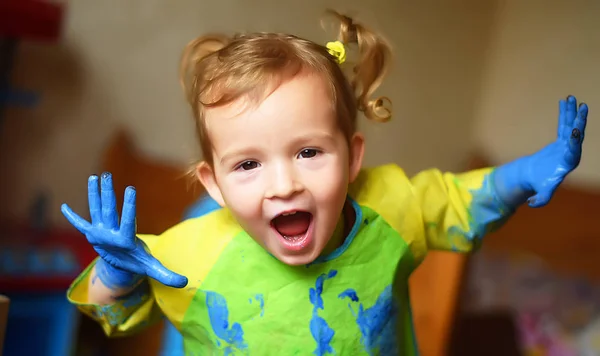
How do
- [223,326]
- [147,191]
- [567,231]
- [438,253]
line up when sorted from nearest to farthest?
[223,326] → [438,253] → [147,191] → [567,231]

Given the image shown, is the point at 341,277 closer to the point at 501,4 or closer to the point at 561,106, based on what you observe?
the point at 561,106

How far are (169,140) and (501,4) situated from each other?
1.08m

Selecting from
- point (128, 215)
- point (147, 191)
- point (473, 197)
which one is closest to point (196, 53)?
point (128, 215)

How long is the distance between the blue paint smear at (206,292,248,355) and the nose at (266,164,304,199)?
0.14m

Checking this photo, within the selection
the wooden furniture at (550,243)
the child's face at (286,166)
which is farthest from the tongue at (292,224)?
the wooden furniture at (550,243)

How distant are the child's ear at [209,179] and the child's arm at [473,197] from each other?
23 centimetres

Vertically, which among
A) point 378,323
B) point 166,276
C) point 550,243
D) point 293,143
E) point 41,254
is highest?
point 293,143

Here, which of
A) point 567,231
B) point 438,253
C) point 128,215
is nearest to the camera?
point 128,215

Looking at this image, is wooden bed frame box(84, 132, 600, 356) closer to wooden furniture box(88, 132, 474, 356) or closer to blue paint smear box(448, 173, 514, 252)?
wooden furniture box(88, 132, 474, 356)

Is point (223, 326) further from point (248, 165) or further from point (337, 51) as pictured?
point (337, 51)

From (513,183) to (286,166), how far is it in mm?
275

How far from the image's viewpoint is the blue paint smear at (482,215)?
29.6 inches

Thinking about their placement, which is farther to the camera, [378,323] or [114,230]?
[378,323]

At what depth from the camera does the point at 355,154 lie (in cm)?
73
